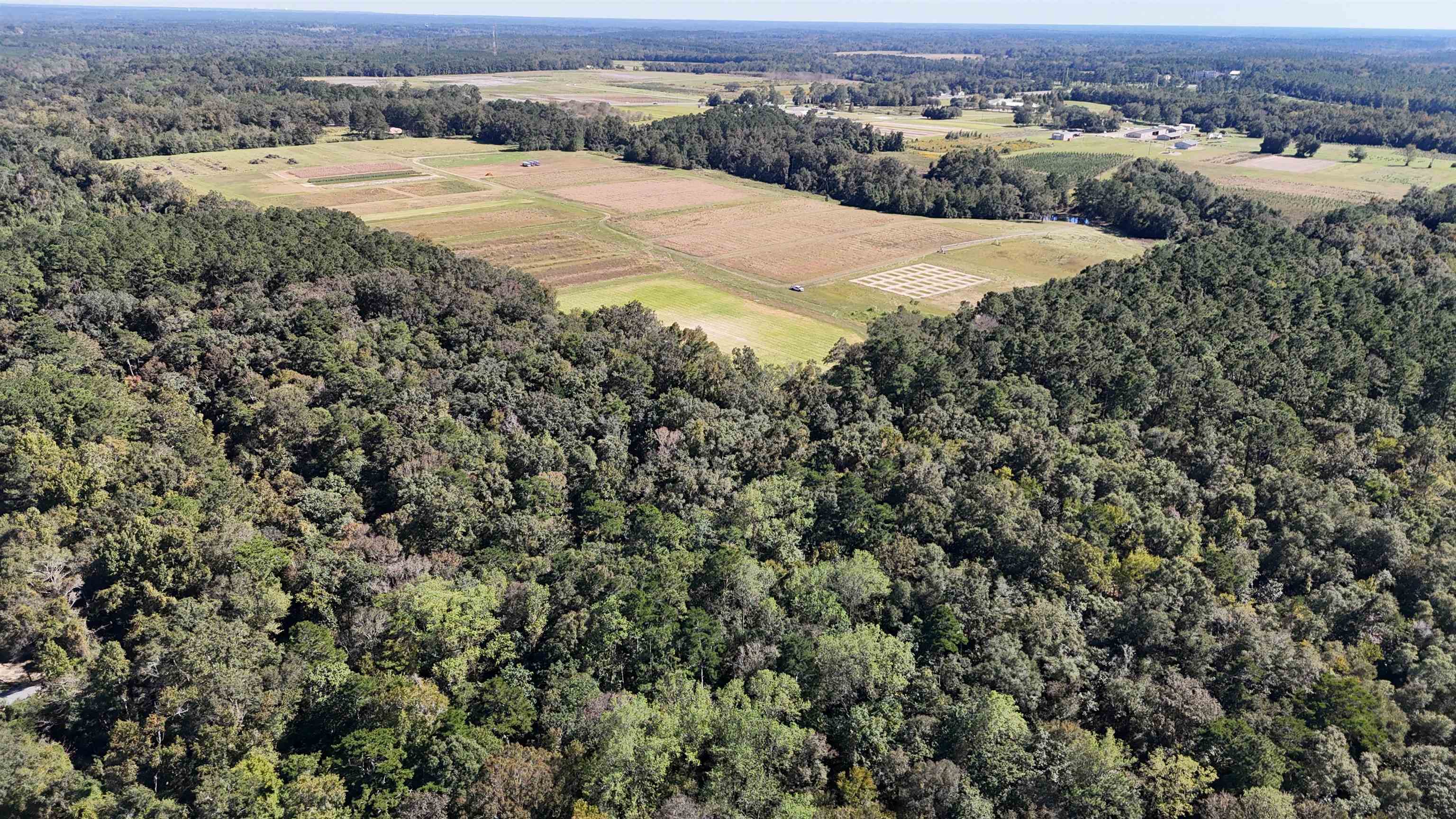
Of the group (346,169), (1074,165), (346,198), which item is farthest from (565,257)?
(1074,165)

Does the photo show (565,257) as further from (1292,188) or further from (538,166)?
(1292,188)

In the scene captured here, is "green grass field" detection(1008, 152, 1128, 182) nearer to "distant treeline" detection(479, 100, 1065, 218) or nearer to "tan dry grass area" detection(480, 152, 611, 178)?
"distant treeline" detection(479, 100, 1065, 218)

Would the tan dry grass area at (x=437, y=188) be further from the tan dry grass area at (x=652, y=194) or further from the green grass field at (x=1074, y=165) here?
the green grass field at (x=1074, y=165)

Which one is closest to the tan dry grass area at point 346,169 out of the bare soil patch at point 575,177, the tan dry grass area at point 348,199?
the tan dry grass area at point 348,199

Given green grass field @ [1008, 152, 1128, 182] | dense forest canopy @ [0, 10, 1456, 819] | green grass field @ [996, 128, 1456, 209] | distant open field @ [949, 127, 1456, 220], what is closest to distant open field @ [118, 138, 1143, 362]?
dense forest canopy @ [0, 10, 1456, 819]

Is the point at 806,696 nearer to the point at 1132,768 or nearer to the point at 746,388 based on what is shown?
the point at 1132,768

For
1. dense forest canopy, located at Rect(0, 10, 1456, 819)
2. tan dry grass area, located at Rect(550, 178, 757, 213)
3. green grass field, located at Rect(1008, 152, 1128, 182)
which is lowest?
dense forest canopy, located at Rect(0, 10, 1456, 819)
